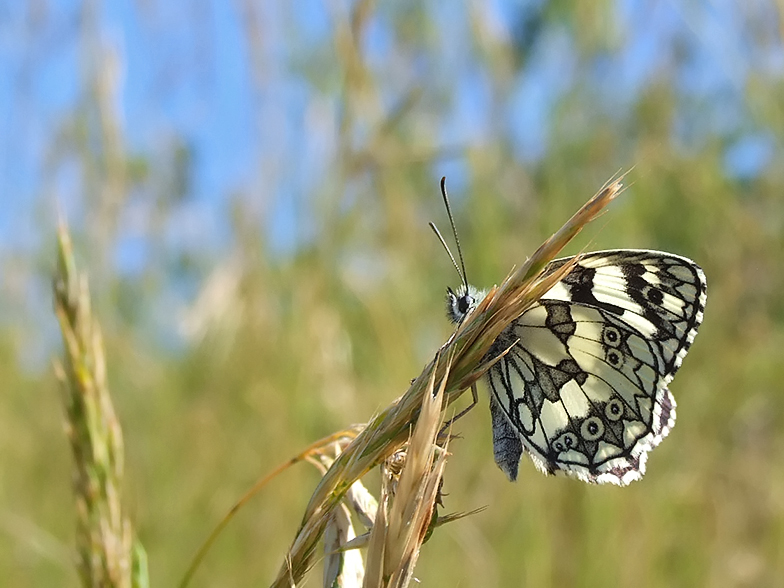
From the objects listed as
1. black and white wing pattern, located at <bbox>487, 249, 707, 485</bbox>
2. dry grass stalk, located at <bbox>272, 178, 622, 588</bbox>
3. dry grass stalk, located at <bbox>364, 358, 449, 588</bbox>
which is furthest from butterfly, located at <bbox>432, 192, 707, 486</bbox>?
dry grass stalk, located at <bbox>364, 358, 449, 588</bbox>

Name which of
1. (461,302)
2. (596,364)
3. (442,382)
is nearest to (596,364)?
(596,364)

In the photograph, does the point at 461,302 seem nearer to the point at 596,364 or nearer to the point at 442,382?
Answer: the point at 596,364

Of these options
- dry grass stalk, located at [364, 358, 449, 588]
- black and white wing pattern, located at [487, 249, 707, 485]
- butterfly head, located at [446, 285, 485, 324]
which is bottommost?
dry grass stalk, located at [364, 358, 449, 588]

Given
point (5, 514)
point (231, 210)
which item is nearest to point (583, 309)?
point (5, 514)

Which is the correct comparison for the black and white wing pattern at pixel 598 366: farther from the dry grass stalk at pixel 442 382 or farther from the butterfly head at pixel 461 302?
the dry grass stalk at pixel 442 382

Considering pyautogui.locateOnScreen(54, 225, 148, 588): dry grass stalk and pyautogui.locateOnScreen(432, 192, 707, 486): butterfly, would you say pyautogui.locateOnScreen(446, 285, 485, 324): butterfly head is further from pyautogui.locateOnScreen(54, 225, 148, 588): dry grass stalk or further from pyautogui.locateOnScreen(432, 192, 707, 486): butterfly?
pyautogui.locateOnScreen(54, 225, 148, 588): dry grass stalk

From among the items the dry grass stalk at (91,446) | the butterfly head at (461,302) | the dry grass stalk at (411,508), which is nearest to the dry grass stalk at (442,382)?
the dry grass stalk at (411,508)
